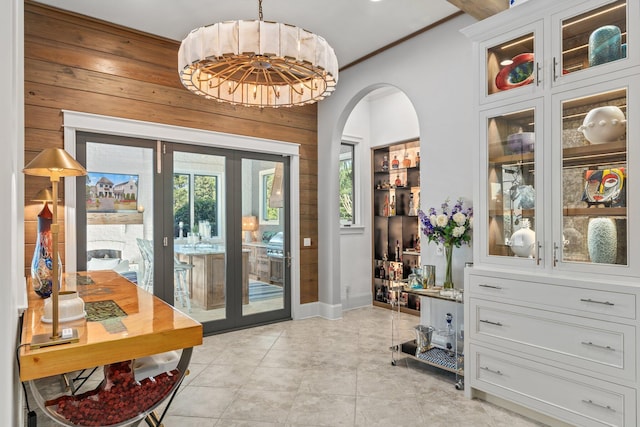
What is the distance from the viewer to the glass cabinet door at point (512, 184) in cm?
263

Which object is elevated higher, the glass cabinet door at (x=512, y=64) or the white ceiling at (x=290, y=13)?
the white ceiling at (x=290, y=13)

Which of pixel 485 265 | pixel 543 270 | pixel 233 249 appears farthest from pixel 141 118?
pixel 543 270

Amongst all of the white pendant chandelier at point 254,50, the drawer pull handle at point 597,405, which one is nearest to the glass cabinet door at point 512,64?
the white pendant chandelier at point 254,50

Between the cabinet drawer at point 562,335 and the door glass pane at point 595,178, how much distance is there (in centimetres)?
39

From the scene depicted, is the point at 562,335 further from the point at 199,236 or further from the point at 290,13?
the point at 199,236

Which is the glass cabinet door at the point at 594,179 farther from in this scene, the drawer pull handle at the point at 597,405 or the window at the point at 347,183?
the window at the point at 347,183

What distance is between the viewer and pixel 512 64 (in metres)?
2.77

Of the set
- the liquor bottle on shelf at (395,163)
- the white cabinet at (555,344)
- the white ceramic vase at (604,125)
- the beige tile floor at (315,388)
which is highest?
the liquor bottle on shelf at (395,163)

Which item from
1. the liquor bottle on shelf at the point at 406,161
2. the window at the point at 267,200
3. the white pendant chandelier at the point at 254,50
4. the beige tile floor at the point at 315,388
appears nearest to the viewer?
the white pendant chandelier at the point at 254,50

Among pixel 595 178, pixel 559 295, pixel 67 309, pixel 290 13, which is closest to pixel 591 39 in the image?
pixel 595 178

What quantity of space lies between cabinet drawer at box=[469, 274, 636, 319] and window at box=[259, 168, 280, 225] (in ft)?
8.77

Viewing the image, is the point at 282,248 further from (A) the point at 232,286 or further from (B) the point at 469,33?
(B) the point at 469,33

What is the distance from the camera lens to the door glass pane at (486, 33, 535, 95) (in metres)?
2.65

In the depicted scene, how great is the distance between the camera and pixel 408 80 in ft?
13.3
